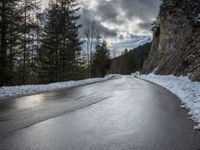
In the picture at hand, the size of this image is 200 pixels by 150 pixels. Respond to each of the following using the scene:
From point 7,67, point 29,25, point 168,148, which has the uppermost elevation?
point 29,25

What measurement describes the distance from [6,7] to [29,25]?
2.51 meters

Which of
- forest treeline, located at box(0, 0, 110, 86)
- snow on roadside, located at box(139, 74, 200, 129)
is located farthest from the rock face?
forest treeline, located at box(0, 0, 110, 86)

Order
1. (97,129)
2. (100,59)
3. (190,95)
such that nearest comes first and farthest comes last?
(97,129) < (190,95) < (100,59)

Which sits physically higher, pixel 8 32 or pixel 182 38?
pixel 182 38

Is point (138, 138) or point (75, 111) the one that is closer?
point (138, 138)

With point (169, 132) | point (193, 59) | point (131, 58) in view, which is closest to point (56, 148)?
point (169, 132)

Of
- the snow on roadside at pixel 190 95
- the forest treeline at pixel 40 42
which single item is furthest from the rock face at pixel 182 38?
the forest treeline at pixel 40 42

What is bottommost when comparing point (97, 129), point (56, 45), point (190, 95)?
point (97, 129)

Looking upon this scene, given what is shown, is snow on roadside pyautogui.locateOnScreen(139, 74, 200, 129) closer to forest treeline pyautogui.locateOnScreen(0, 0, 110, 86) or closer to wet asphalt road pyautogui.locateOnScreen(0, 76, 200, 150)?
wet asphalt road pyautogui.locateOnScreen(0, 76, 200, 150)

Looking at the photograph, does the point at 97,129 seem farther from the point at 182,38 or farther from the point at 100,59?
the point at 100,59

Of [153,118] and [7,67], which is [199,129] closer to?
[153,118]

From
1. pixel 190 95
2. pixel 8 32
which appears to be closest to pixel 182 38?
pixel 8 32

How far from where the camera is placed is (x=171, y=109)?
10.2 metres

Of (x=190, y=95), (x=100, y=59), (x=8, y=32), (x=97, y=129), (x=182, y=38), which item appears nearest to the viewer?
(x=97, y=129)
